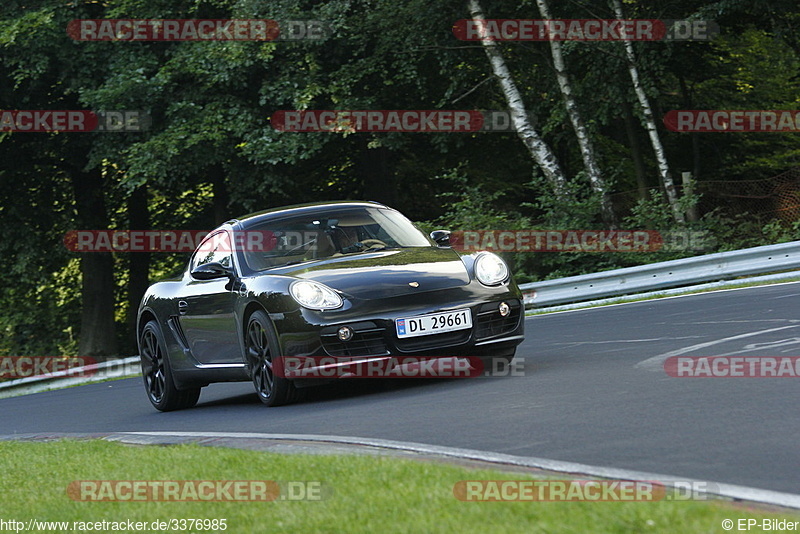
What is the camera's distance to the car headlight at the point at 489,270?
31.7 ft

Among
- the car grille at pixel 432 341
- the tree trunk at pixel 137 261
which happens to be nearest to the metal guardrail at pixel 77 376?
the car grille at pixel 432 341

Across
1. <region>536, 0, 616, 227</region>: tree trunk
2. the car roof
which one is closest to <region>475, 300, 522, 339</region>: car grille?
the car roof

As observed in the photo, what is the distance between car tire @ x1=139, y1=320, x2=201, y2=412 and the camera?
11.4 m

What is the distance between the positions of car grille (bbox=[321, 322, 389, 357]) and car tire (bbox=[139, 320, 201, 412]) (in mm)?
2586

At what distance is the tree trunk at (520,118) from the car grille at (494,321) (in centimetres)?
1385

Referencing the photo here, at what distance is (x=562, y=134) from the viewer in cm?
2806

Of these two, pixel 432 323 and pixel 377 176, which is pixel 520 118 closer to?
pixel 377 176

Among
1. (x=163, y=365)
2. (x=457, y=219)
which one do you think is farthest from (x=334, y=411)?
(x=457, y=219)

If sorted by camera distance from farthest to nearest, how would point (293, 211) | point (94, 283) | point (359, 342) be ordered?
point (94, 283) → point (293, 211) → point (359, 342)

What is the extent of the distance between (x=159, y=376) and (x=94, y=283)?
2165cm

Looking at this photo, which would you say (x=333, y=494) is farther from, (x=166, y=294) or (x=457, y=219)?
(x=457, y=219)

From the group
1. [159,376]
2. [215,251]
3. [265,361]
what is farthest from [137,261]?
[265,361]

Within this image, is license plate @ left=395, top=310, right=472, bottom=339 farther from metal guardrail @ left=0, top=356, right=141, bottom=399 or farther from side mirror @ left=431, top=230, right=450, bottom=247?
metal guardrail @ left=0, top=356, right=141, bottom=399

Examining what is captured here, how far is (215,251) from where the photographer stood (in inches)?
428
